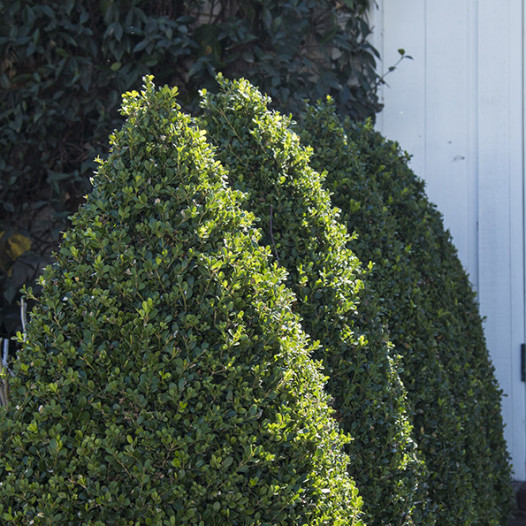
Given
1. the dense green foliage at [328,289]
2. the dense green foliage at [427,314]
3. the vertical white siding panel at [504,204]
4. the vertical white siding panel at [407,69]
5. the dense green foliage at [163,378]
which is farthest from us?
the vertical white siding panel at [407,69]

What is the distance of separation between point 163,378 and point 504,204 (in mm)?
2853

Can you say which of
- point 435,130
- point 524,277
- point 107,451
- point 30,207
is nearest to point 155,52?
point 30,207

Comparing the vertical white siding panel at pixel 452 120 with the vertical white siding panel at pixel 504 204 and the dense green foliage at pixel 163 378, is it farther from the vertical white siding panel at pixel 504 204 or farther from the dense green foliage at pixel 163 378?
the dense green foliage at pixel 163 378

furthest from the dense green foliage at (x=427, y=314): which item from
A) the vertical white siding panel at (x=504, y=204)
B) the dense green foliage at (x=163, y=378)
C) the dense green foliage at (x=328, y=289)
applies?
the dense green foliage at (x=163, y=378)

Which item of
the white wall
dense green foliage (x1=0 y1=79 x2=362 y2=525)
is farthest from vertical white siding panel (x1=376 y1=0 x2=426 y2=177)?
dense green foliage (x1=0 y1=79 x2=362 y2=525)

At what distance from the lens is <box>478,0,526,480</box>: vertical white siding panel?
13.3 feet

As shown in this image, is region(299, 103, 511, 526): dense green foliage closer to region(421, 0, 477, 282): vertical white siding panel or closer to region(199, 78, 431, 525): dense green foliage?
region(199, 78, 431, 525): dense green foliage

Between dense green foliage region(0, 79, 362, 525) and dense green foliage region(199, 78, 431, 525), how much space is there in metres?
0.35

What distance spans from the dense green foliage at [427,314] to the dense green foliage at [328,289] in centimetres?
31

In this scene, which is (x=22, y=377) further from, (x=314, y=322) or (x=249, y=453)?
(x=314, y=322)

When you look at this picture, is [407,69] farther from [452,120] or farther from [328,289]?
[328,289]

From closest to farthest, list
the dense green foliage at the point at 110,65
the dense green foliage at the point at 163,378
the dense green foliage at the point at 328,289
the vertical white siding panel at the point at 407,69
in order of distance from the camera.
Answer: the dense green foliage at the point at 163,378 < the dense green foliage at the point at 328,289 < the dense green foliage at the point at 110,65 < the vertical white siding panel at the point at 407,69

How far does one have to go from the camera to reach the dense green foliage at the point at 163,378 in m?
1.72

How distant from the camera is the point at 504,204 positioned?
13.4 feet
